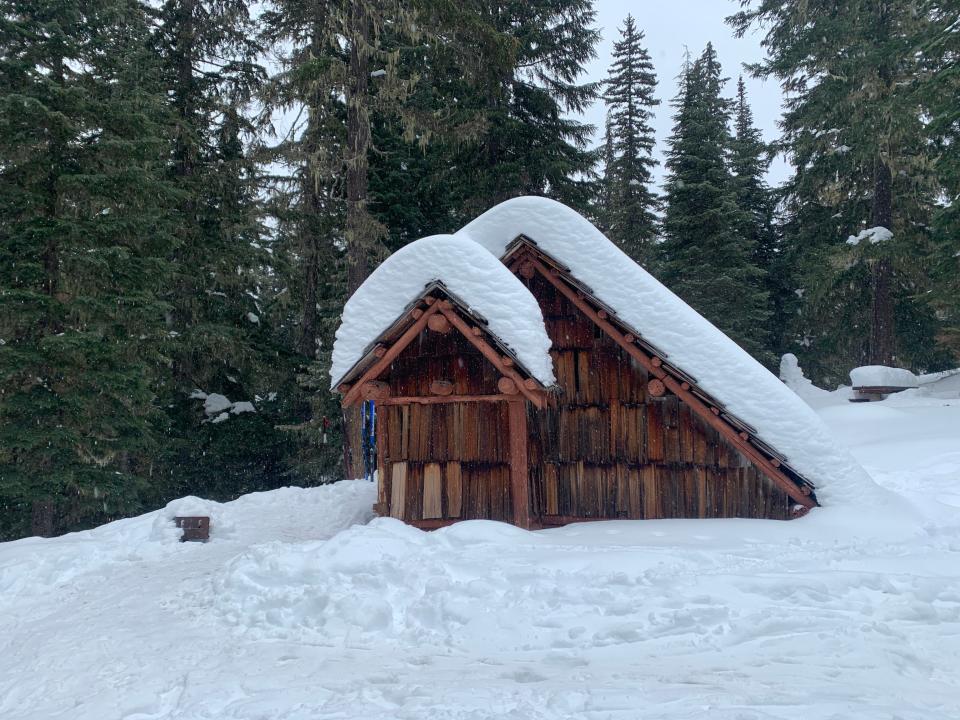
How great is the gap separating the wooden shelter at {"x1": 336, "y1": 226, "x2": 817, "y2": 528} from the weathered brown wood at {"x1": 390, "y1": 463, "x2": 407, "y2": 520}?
0.06 feet

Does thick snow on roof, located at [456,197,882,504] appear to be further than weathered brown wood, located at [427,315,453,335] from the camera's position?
No

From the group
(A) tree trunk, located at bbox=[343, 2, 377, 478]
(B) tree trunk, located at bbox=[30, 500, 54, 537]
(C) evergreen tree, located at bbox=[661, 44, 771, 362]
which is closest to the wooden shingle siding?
(A) tree trunk, located at bbox=[343, 2, 377, 478]

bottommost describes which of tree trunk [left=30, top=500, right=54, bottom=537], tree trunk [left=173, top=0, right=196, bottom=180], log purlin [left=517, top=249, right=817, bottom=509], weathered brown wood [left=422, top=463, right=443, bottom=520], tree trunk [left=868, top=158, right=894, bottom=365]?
tree trunk [left=30, top=500, right=54, bottom=537]

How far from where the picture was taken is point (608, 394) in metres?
8.61

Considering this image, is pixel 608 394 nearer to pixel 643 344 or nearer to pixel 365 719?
pixel 643 344

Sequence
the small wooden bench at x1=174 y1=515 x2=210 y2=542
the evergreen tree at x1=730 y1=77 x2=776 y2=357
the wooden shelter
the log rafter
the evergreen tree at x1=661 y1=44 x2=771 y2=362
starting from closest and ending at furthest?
1. the log rafter
2. the wooden shelter
3. the small wooden bench at x1=174 y1=515 x2=210 y2=542
4. the evergreen tree at x1=661 y1=44 x2=771 y2=362
5. the evergreen tree at x1=730 y1=77 x2=776 y2=357

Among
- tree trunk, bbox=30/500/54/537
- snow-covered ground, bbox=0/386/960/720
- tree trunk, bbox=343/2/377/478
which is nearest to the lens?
snow-covered ground, bbox=0/386/960/720

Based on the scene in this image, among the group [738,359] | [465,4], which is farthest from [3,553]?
[465,4]

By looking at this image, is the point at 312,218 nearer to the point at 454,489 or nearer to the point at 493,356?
the point at 454,489

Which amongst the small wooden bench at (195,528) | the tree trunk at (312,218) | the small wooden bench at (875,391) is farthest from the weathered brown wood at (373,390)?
the small wooden bench at (875,391)

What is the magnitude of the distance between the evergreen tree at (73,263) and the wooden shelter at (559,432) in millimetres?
8075

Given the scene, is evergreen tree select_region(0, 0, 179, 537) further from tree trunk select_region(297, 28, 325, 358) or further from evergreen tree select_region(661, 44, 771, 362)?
evergreen tree select_region(661, 44, 771, 362)

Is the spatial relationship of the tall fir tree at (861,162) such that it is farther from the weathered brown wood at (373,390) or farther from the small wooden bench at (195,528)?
the small wooden bench at (195,528)

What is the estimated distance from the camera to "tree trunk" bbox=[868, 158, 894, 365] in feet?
60.3
